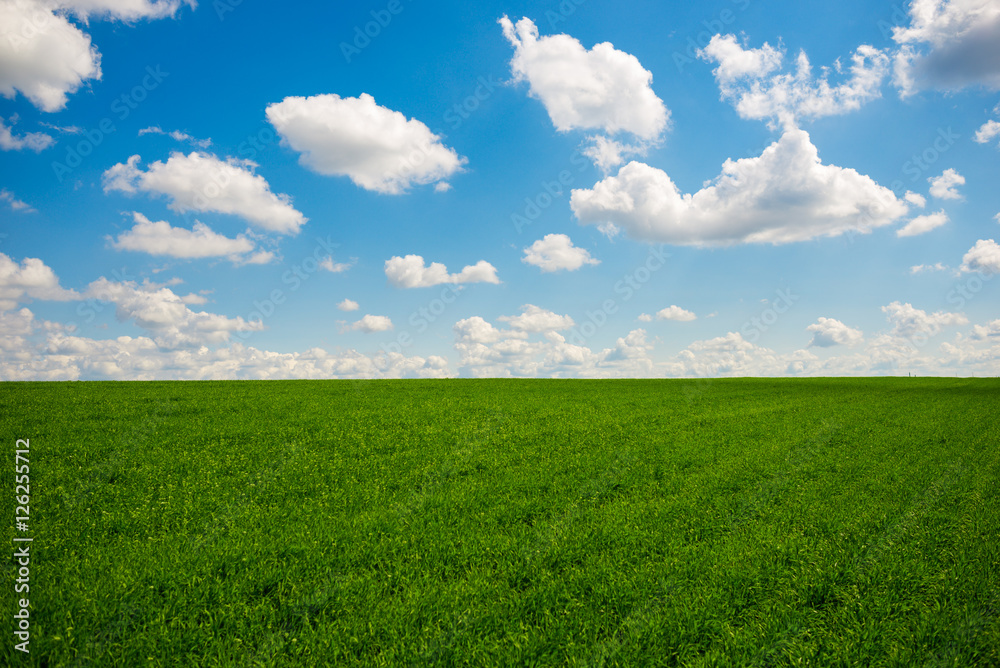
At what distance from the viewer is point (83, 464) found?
39.3 ft

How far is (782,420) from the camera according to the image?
22.7 metres

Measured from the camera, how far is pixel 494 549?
7.78 metres

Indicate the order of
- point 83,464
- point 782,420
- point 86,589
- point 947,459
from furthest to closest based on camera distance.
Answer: point 782,420, point 947,459, point 83,464, point 86,589

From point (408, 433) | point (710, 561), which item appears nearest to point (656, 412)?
point (408, 433)

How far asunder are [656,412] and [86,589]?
22.1m

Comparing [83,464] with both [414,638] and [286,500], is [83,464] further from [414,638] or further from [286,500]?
[414,638]

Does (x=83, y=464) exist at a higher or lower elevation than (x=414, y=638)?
higher

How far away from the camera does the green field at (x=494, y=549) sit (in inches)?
219

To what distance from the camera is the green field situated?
5562 mm

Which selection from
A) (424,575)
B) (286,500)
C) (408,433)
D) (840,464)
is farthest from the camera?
(408,433)

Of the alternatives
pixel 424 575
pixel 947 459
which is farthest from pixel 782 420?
pixel 424 575

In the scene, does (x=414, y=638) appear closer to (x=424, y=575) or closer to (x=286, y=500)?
(x=424, y=575)

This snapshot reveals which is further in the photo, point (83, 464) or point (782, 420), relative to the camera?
point (782, 420)

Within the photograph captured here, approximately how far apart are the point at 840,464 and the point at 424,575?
13.0 metres
